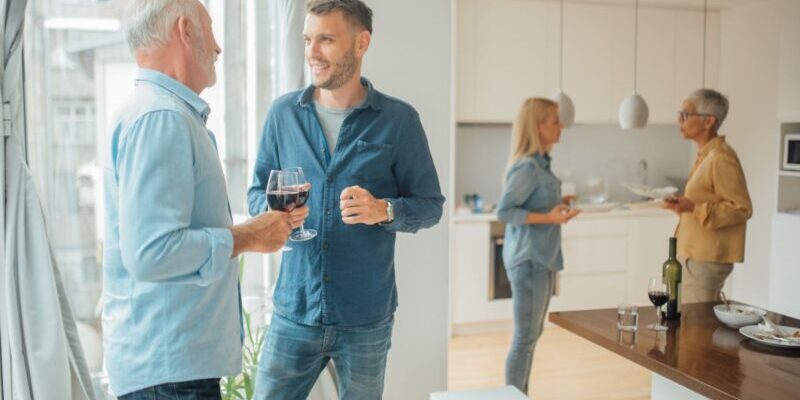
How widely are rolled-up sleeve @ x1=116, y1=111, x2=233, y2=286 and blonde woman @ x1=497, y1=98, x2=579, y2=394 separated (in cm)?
226

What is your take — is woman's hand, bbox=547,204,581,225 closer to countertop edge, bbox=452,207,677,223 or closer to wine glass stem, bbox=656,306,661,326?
wine glass stem, bbox=656,306,661,326

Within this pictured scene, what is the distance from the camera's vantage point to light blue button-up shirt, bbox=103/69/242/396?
1480mm

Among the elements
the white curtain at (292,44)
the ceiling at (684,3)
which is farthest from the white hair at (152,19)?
the ceiling at (684,3)

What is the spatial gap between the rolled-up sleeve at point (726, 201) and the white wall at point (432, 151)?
1360mm

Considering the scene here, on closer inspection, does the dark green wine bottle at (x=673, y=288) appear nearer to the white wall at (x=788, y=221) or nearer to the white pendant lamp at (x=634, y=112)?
the white pendant lamp at (x=634, y=112)

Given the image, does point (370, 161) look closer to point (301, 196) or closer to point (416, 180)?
point (416, 180)

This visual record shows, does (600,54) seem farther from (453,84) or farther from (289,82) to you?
(289,82)

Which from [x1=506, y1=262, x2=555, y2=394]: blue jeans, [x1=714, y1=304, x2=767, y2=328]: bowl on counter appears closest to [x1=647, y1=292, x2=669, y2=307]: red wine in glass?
[x1=714, y1=304, x2=767, y2=328]: bowl on counter

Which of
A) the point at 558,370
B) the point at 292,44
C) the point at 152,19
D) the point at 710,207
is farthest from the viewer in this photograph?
the point at 558,370

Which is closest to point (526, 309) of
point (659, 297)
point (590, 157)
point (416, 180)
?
point (659, 297)

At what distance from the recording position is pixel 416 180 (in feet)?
7.35

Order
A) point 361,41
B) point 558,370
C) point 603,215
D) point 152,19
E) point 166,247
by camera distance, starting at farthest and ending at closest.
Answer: point 603,215
point 558,370
point 361,41
point 152,19
point 166,247

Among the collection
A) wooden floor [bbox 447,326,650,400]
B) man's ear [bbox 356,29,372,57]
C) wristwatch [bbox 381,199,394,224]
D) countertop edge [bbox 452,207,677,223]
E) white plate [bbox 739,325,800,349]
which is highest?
man's ear [bbox 356,29,372,57]

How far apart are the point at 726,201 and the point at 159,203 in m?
2.90
